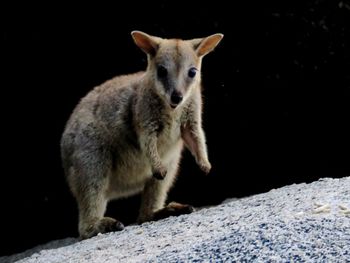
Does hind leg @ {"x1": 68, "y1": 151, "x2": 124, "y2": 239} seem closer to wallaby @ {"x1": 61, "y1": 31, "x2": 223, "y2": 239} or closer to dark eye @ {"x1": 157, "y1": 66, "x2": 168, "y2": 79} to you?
wallaby @ {"x1": 61, "y1": 31, "x2": 223, "y2": 239}

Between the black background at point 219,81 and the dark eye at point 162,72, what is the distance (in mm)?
2261

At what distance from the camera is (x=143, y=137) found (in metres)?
7.07

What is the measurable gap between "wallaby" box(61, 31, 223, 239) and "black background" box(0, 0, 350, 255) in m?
1.77

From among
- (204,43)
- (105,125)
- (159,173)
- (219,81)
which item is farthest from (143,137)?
(219,81)

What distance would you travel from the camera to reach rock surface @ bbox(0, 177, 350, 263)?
473 centimetres

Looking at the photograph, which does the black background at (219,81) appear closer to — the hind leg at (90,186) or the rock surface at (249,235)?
the hind leg at (90,186)

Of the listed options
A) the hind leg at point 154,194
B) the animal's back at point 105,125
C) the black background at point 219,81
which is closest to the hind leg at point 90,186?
the animal's back at point 105,125

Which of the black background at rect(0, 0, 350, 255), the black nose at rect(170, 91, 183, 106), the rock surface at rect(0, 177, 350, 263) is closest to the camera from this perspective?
the rock surface at rect(0, 177, 350, 263)

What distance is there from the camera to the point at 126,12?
918cm

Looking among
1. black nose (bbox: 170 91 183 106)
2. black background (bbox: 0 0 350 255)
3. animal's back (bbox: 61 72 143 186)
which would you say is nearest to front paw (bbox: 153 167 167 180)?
animal's back (bbox: 61 72 143 186)

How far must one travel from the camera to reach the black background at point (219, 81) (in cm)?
915

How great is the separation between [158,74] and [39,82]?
9.26 ft

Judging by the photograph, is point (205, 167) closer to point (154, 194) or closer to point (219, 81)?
point (154, 194)

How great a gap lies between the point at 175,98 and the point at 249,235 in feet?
6.39
